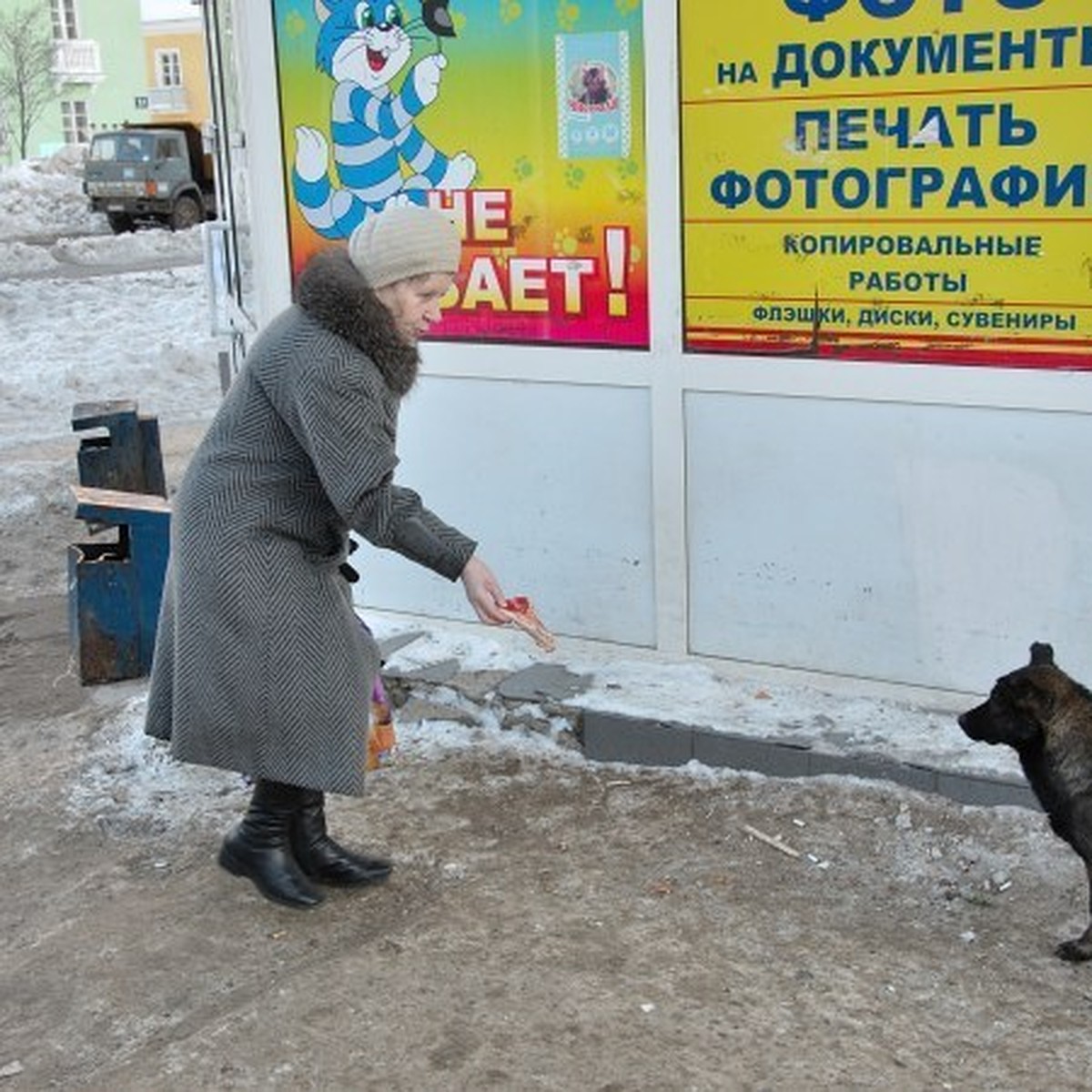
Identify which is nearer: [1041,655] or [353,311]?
[353,311]

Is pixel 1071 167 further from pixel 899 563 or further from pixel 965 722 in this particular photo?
pixel 965 722

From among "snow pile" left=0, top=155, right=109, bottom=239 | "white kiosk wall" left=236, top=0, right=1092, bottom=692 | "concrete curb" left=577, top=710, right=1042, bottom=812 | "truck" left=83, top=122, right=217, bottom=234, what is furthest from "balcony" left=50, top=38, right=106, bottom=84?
"concrete curb" left=577, top=710, right=1042, bottom=812

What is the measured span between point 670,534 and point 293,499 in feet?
5.65

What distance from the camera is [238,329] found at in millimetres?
6371

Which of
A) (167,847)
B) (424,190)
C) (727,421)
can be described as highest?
(424,190)

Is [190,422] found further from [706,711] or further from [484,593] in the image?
[484,593]

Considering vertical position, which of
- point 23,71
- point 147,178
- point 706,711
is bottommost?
point 706,711

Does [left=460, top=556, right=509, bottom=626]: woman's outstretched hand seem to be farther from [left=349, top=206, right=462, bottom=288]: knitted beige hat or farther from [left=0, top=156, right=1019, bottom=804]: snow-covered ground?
[left=0, top=156, right=1019, bottom=804]: snow-covered ground

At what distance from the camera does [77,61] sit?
178 feet

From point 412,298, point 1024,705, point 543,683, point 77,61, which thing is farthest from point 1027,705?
point 77,61

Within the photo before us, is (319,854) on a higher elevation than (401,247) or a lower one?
lower

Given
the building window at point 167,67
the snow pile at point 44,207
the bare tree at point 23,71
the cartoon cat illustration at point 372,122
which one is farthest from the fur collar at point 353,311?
the building window at point 167,67

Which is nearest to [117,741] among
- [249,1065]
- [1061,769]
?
[249,1065]

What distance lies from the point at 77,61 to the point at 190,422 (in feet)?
159
